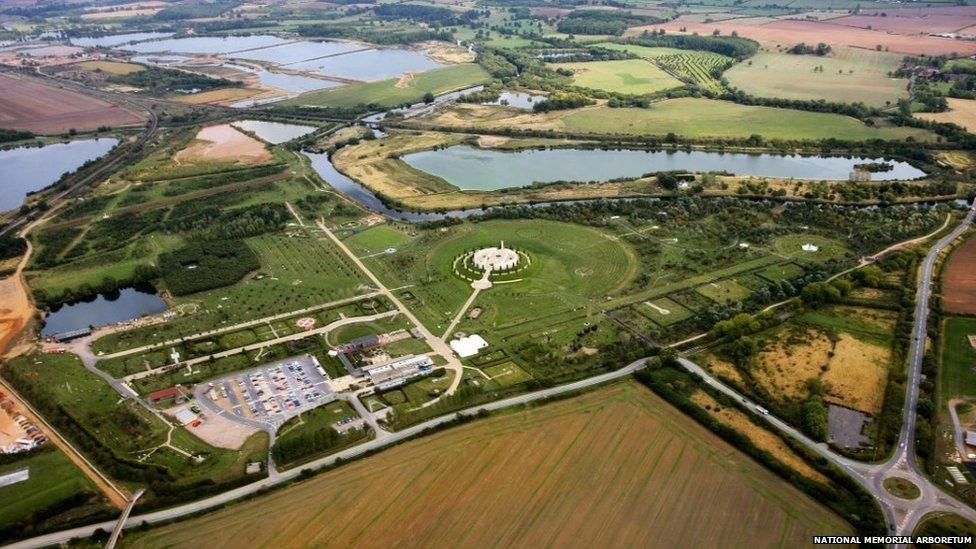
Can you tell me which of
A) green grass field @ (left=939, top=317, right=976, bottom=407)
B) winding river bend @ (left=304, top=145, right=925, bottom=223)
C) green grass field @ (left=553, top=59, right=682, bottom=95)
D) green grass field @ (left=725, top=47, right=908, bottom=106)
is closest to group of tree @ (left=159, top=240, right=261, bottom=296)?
winding river bend @ (left=304, top=145, right=925, bottom=223)

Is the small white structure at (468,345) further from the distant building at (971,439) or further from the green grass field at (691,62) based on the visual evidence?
the green grass field at (691,62)

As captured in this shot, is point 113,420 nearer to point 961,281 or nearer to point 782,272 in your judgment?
point 782,272

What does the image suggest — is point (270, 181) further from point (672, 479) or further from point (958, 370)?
point (958, 370)

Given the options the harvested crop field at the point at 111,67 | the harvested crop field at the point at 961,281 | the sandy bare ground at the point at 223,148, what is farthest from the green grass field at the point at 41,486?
the harvested crop field at the point at 111,67

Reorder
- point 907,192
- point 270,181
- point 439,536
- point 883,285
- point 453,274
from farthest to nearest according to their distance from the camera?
1. point 270,181
2. point 907,192
3. point 453,274
4. point 883,285
5. point 439,536

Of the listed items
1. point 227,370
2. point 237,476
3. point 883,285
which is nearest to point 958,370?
point 883,285

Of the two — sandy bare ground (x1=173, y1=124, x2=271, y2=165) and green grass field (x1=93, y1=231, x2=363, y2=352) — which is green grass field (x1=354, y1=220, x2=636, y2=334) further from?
sandy bare ground (x1=173, y1=124, x2=271, y2=165)

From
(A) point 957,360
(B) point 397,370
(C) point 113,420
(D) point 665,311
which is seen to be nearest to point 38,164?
(C) point 113,420
